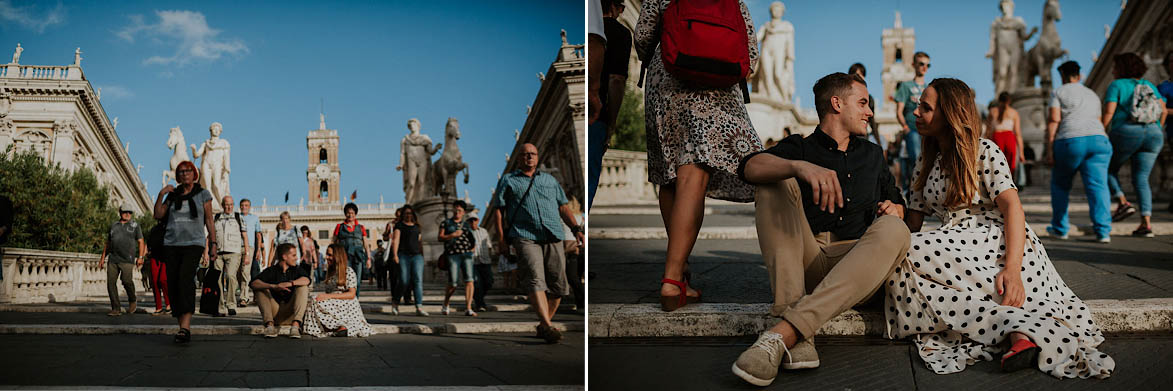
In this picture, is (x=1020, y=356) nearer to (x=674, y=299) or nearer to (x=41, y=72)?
(x=674, y=299)

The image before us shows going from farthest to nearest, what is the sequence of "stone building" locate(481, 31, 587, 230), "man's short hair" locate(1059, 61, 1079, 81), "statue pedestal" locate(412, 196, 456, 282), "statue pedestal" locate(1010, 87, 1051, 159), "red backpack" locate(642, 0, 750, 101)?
"statue pedestal" locate(1010, 87, 1051, 159)
"statue pedestal" locate(412, 196, 456, 282)
"man's short hair" locate(1059, 61, 1079, 81)
"stone building" locate(481, 31, 587, 230)
"red backpack" locate(642, 0, 750, 101)

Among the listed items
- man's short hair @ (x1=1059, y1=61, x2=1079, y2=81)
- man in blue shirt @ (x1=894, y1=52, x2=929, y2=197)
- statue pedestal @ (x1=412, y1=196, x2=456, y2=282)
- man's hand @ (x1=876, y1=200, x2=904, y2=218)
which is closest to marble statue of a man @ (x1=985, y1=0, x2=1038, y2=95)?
man in blue shirt @ (x1=894, y1=52, x2=929, y2=197)

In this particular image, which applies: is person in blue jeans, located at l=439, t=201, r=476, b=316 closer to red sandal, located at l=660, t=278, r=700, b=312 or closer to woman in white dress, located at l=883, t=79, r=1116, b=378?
red sandal, located at l=660, t=278, r=700, b=312

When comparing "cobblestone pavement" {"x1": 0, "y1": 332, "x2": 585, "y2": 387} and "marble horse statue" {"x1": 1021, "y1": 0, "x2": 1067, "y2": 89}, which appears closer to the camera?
"cobblestone pavement" {"x1": 0, "y1": 332, "x2": 585, "y2": 387}

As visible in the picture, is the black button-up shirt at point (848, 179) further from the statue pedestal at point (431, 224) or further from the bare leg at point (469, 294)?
the statue pedestal at point (431, 224)

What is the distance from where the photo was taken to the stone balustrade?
440 centimetres

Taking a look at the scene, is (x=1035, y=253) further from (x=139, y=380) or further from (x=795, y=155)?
(x=139, y=380)

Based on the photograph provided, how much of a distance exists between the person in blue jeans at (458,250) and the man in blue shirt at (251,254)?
5.12 ft

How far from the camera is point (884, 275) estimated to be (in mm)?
2600

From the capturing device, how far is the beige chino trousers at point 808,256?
2494 millimetres

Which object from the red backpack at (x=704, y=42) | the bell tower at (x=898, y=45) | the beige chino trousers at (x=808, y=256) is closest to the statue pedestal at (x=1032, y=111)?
the red backpack at (x=704, y=42)

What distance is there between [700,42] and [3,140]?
391 cm

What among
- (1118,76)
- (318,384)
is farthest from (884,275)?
(1118,76)

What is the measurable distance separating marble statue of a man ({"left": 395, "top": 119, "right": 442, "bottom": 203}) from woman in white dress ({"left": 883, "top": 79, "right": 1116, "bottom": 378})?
3301 millimetres
